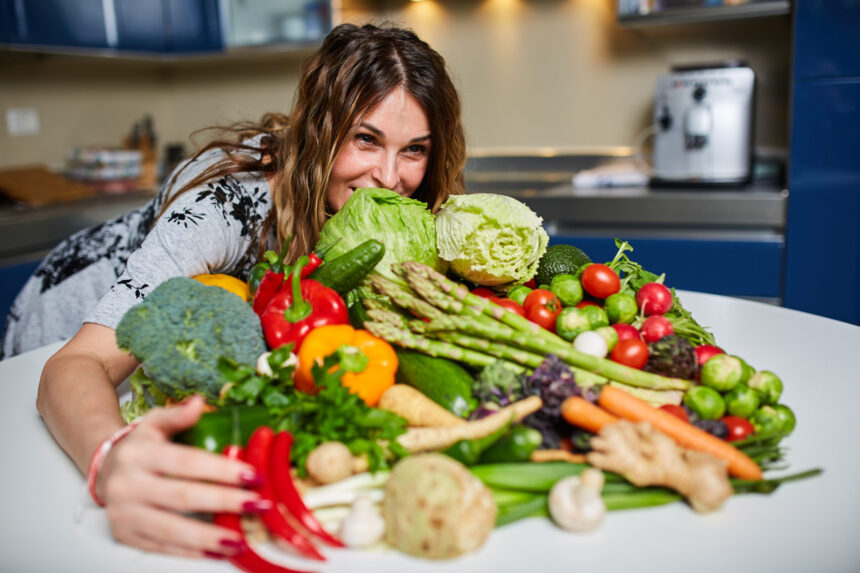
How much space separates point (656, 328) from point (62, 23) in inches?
129

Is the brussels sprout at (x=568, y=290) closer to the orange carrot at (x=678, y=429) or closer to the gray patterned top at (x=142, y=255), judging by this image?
the orange carrot at (x=678, y=429)

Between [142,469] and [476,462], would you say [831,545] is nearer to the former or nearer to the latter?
[476,462]

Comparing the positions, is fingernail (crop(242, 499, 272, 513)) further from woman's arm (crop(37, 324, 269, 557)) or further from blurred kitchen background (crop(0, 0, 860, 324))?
blurred kitchen background (crop(0, 0, 860, 324))

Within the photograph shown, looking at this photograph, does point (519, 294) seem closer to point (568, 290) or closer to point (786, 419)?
point (568, 290)

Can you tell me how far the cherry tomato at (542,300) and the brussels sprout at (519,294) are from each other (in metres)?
0.07

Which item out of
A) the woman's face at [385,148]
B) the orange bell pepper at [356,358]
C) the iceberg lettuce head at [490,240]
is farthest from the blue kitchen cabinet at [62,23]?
the orange bell pepper at [356,358]

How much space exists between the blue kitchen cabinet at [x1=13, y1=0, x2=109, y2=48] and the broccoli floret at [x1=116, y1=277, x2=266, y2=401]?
2.77 m

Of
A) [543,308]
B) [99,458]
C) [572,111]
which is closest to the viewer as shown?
[99,458]

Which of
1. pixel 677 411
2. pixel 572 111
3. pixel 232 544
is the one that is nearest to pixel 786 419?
pixel 677 411

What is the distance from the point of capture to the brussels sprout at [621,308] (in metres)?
1.12

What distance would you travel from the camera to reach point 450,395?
0.92 meters

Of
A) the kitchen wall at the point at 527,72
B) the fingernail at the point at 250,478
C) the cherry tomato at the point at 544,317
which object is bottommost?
the fingernail at the point at 250,478

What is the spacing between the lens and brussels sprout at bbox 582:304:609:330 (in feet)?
3.54

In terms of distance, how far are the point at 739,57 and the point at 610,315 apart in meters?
2.61
